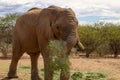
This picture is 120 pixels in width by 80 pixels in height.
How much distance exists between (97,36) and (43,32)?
27787 millimetres

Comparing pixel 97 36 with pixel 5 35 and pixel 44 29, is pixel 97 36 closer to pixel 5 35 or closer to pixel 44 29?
pixel 5 35

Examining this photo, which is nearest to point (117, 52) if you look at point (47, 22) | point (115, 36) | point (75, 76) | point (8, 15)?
point (115, 36)

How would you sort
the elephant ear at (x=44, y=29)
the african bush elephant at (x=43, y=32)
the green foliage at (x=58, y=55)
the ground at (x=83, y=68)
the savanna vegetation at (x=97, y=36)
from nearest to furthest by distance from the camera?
the green foliage at (x=58, y=55) < the african bush elephant at (x=43, y=32) < the elephant ear at (x=44, y=29) < the ground at (x=83, y=68) < the savanna vegetation at (x=97, y=36)

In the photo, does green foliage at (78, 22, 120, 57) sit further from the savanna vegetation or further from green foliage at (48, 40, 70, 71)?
green foliage at (48, 40, 70, 71)

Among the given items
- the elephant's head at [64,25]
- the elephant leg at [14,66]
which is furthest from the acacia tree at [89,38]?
the elephant's head at [64,25]

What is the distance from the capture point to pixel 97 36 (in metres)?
39.4

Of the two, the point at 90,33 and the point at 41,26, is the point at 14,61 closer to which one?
the point at 41,26

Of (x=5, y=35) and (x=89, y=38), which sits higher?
(x=5, y=35)

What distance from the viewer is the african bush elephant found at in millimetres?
10578

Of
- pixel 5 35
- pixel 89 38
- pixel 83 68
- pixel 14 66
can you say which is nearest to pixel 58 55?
pixel 14 66

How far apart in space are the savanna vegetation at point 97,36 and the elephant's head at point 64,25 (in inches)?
943

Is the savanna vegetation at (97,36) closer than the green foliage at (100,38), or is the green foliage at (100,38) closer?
the savanna vegetation at (97,36)

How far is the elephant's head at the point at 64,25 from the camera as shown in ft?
33.5

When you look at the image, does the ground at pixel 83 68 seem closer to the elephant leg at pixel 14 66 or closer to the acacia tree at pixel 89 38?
the elephant leg at pixel 14 66
